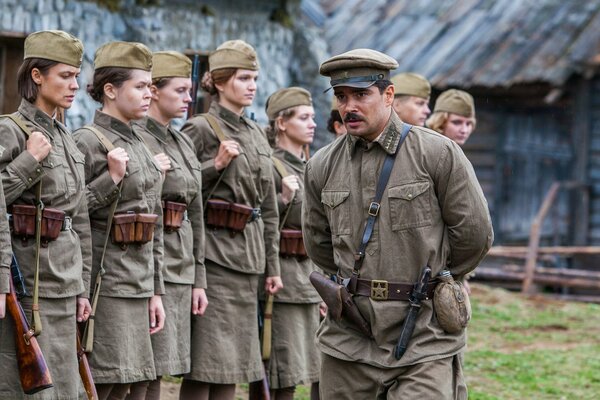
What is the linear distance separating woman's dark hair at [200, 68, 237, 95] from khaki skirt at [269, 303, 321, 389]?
55.6 inches

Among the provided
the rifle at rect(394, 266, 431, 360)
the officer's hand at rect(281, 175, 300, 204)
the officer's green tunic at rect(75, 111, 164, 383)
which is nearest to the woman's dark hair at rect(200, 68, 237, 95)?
the officer's hand at rect(281, 175, 300, 204)

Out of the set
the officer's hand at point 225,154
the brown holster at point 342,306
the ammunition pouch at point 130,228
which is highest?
the officer's hand at point 225,154

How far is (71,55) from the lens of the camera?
18.3 feet

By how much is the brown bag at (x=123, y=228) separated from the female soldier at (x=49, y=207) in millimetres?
268

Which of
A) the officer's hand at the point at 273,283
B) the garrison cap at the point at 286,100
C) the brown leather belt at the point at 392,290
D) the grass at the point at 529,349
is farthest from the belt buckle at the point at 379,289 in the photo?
the grass at the point at 529,349

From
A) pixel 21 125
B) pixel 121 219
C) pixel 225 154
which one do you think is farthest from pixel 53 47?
pixel 225 154

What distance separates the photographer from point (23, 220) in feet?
17.4

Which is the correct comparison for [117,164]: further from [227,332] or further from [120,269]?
[227,332]

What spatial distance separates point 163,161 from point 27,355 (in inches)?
59.7

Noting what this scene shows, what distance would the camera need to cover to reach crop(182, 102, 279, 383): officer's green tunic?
6.85 m

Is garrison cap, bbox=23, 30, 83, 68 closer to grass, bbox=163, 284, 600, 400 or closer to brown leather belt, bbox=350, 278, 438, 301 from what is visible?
brown leather belt, bbox=350, 278, 438, 301

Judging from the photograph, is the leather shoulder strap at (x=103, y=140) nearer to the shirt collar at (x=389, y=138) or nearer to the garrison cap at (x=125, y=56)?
the garrison cap at (x=125, y=56)

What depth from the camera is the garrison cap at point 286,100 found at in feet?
25.0

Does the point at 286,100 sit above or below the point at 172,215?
above
